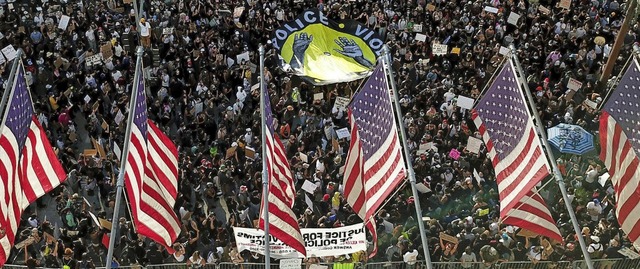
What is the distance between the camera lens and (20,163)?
16.6 meters

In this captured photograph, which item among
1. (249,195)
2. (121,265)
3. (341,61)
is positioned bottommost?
(121,265)

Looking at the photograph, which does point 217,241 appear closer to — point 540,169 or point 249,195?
point 249,195

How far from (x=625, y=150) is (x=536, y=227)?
227cm

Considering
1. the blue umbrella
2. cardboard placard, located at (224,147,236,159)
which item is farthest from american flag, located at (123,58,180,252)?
the blue umbrella

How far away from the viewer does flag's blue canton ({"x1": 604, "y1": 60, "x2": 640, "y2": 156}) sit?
16.9 metres

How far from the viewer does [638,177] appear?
16.6 meters

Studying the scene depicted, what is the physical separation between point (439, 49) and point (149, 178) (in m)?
16.4

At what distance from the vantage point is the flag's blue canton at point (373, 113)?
17188 millimetres

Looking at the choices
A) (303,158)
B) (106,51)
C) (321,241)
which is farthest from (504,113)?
(106,51)

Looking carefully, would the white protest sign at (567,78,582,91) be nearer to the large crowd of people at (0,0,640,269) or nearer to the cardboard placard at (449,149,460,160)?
the large crowd of people at (0,0,640,269)

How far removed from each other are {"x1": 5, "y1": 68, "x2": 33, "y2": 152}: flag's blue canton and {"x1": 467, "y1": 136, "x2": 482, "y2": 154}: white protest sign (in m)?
13.6

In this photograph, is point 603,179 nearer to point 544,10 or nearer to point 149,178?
point 544,10

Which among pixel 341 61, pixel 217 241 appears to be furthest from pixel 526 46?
pixel 217 241

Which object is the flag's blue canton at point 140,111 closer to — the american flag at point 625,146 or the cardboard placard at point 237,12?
the american flag at point 625,146
